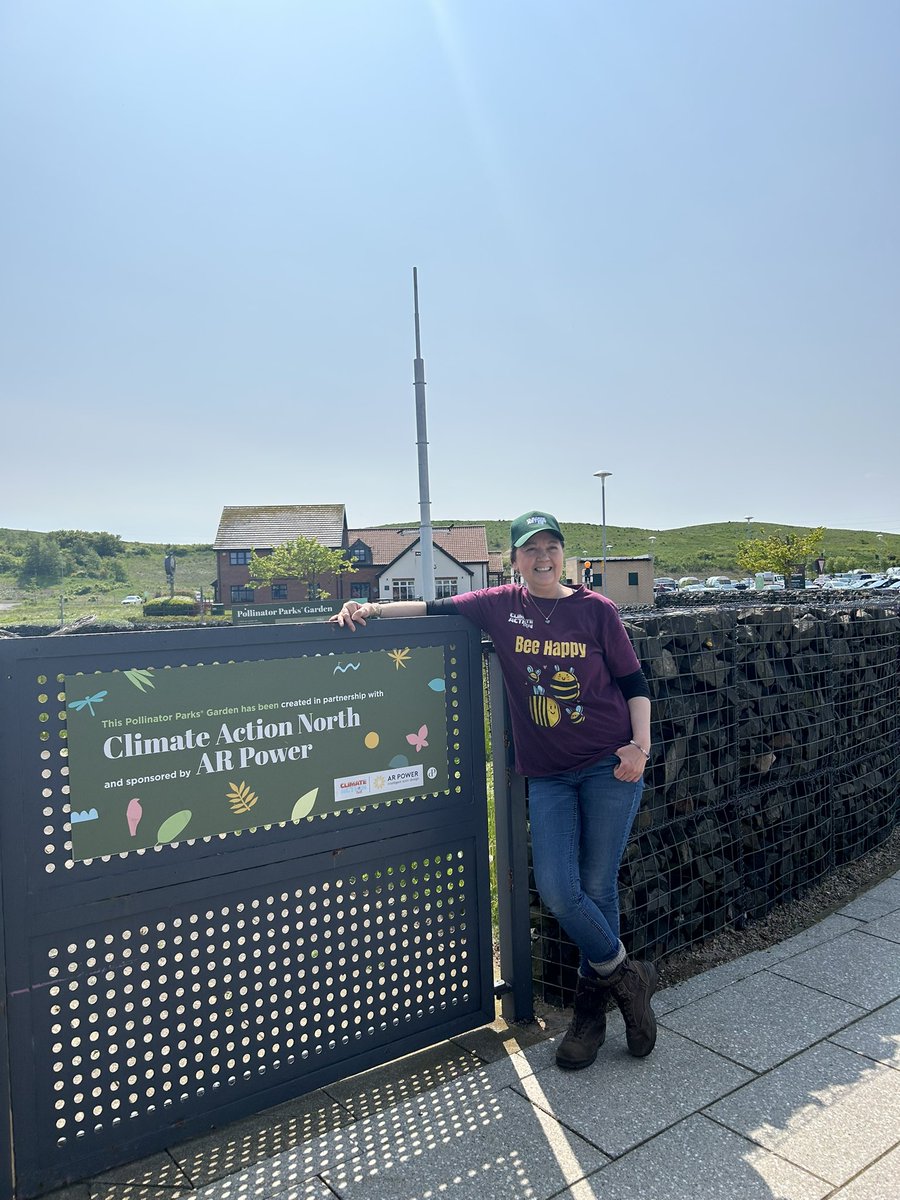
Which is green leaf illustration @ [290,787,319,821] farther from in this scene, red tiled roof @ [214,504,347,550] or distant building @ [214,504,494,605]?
red tiled roof @ [214,504,347,550]

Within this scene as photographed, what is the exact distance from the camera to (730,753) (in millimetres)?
4254

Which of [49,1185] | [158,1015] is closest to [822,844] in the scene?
[158,1015]

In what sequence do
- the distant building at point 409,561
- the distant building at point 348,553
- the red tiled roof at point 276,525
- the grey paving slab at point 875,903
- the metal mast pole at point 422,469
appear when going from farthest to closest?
the red tiled roof at point 276,525 < the distant building at point 348,553 < the distant building at point 409,561 < the metal mast pole at point 422,469 < the grey paving slab at point 875,903

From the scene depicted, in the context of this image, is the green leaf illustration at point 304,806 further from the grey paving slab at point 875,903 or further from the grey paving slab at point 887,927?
the grey paving slab at point 875,903

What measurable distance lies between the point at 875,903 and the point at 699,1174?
2762 millimetres

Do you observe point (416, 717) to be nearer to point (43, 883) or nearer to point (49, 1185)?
point (43, 883)

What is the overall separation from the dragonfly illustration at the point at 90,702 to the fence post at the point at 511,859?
4.87ft

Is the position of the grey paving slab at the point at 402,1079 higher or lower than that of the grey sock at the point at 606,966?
lower

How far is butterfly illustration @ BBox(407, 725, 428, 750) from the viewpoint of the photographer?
124 inches

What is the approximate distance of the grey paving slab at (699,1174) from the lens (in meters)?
2.37

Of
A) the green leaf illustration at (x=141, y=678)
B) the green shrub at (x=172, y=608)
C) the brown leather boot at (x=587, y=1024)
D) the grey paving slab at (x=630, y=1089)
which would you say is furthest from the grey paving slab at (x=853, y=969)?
the green shrub at (x=172, y=608)

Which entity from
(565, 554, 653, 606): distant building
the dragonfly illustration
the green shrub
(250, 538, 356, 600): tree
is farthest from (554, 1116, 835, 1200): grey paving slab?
the green shrub

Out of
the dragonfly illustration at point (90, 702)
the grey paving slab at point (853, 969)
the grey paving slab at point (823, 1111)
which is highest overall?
the dragonfly illustration at point (90, 702)

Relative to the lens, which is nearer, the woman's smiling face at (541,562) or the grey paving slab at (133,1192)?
the grey paving slab at (133,1192)
